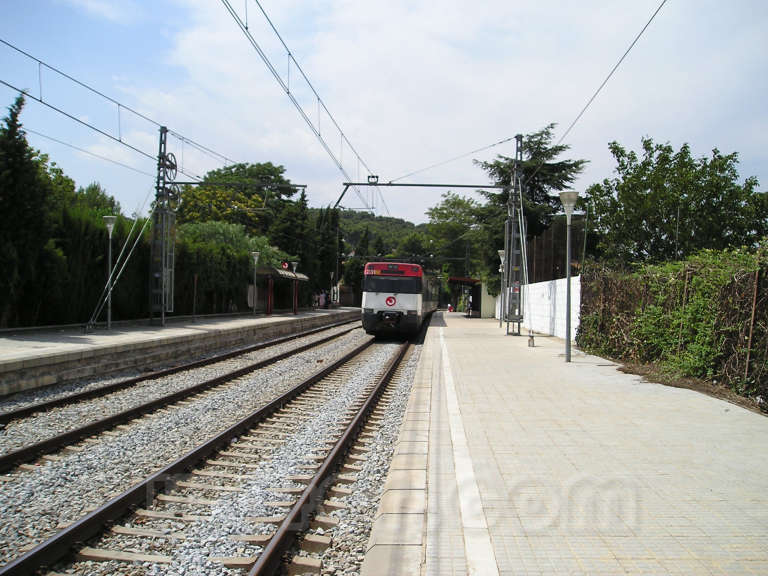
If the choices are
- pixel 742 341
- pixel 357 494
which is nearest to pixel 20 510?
pixel 357 494

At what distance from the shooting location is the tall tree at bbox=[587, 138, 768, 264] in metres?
22.7

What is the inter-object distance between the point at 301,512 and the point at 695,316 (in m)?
7.88

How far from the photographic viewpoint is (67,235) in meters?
17.2

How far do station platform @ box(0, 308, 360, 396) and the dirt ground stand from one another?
34.4 feet

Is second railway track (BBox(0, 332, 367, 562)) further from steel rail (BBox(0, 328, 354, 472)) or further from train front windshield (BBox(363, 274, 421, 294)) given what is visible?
train front windshield (BBox(363, 274, 421, 294))

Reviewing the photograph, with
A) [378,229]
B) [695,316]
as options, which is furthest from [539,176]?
[378,229]

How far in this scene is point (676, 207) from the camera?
76.9ft

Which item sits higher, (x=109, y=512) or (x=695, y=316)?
(x=695, y=316)

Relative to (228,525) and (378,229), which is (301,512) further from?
(378,229)

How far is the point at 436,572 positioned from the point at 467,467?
1910mm

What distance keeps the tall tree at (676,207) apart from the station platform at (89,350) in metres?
16.2

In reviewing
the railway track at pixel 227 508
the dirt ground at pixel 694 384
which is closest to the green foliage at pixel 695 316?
the dirt ground at pixel 694 384

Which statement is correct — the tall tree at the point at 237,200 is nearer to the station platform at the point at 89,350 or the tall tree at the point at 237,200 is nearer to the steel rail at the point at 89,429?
the station platform at the point at 89,350

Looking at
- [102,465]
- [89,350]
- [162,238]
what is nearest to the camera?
[102,465]
